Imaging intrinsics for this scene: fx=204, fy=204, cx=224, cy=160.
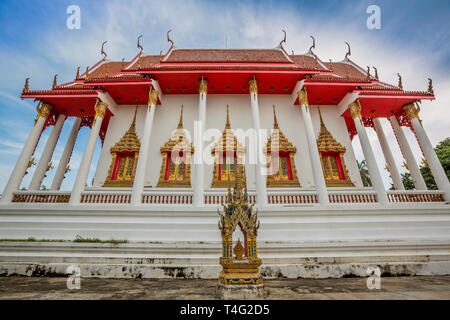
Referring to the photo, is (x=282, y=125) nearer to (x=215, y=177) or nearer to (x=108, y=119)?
(x=215, y=177)

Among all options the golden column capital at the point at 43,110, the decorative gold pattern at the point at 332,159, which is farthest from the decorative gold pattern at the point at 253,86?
the golden column capital at the point at 43,110

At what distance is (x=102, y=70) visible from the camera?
11602 mm

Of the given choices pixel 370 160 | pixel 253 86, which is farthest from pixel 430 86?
pixel 253 86

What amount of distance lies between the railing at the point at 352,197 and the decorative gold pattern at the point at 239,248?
5427 millimetres

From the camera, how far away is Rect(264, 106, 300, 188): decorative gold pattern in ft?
30.1

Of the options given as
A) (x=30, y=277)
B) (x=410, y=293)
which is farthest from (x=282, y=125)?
(x=30, y=277)

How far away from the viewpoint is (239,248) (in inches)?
131

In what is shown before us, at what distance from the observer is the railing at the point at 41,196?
7422 millimetres

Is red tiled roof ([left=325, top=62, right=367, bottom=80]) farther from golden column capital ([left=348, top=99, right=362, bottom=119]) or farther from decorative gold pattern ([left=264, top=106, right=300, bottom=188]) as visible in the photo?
decorative gold pattern ([left=264, top=106, right=300, bottom=188])

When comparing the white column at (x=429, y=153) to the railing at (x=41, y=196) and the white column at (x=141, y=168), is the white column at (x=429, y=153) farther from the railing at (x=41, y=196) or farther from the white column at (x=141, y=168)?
the railing at (x=41, y=196)

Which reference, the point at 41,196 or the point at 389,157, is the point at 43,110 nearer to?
the point at 41,196

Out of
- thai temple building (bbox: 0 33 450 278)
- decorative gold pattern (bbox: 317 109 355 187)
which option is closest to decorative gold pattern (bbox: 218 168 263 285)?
thai temple building (bbox: 0 33 450 278)

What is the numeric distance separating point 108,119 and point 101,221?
21.1 feet

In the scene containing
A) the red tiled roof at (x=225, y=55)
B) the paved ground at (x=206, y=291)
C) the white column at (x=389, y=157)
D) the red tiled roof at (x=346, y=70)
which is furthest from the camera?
the red tiled roof at (x=346, y=70)
